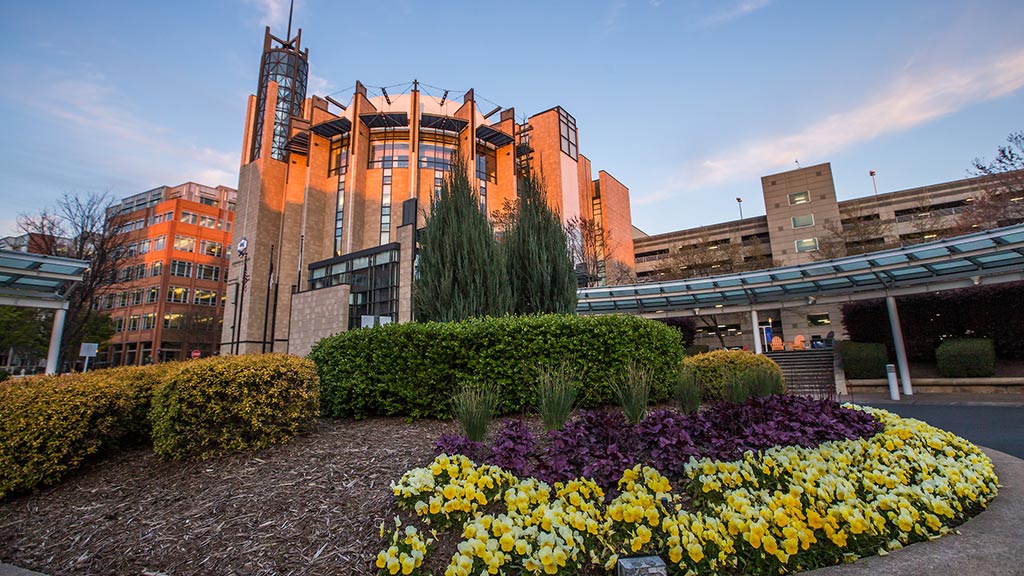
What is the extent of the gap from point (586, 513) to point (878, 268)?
17.3 meters

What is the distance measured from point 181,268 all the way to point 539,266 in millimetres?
62014

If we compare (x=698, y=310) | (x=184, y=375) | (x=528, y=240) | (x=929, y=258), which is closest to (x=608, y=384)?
(x=528, y=240)

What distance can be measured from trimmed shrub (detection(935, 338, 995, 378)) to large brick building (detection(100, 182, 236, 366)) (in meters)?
60.4

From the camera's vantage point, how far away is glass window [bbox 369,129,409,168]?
138 feet

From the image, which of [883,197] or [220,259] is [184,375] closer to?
[883,197]

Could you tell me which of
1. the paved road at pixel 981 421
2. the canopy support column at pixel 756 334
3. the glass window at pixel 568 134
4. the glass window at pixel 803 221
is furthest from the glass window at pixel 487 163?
the paved road at pixel 981 421

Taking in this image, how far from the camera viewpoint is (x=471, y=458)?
381 cm

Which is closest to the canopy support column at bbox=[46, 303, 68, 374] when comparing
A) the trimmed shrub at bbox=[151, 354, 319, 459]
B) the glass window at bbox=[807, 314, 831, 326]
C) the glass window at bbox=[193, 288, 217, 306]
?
the trimmed shrub at bbox=[151, 354, 319, 459]

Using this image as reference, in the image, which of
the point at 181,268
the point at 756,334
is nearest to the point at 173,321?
the point at 181,268

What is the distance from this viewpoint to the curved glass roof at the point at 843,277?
1323 cm

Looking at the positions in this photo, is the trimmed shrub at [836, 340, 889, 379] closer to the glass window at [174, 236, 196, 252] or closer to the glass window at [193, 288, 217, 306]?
Result: the glass window at [193, 288, 217, 306]

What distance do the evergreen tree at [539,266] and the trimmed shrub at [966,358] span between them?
582 inches

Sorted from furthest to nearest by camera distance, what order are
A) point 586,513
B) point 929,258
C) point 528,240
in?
point 929,258, point 528,240, point 586,513

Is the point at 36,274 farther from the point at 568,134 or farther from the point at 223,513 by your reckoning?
the point at 568,134
